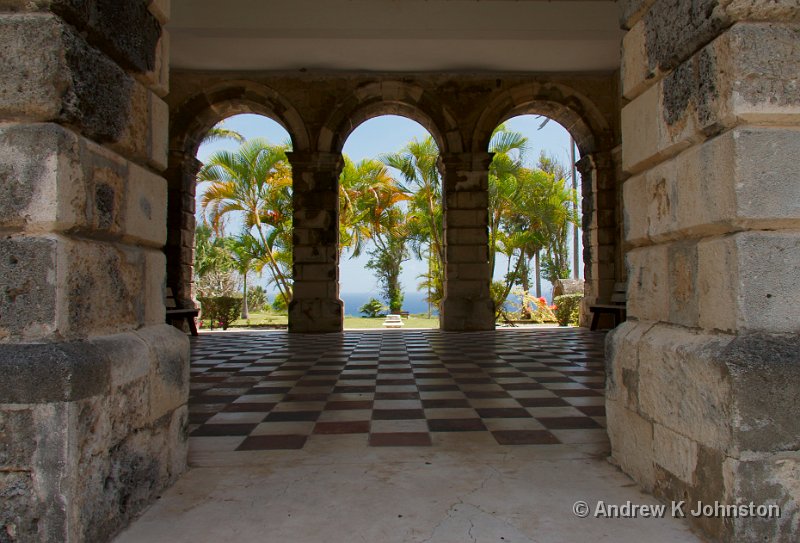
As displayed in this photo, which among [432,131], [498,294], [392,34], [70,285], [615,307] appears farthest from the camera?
[498,294]

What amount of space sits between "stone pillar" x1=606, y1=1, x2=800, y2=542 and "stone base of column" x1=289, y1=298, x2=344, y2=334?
808 centimetres

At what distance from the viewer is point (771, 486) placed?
153 centimetres

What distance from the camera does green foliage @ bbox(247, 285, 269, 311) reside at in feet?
68.1

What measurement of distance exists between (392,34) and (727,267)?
840 cm

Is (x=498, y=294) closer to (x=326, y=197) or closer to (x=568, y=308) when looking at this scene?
(x=568, y=308)

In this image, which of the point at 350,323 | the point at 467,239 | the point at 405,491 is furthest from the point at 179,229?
the point at 405,491

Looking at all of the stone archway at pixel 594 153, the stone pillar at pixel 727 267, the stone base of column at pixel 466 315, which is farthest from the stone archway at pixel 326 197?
the stone pillar at pixel 727 267

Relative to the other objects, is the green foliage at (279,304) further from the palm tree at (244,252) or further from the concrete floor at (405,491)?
→ the concrete floor at (405,491)

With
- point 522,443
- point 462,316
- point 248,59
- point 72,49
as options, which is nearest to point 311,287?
point 462,316

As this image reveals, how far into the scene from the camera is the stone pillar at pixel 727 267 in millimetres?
1537

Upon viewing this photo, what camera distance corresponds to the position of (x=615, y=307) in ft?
28.0

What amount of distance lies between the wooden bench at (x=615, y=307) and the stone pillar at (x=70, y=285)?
7.98m

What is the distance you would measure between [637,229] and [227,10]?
8184 millimetres

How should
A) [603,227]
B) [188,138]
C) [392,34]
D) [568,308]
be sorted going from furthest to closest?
1. [568,308]
2. [603,227]
3. [188,138]
4. [392,34]
